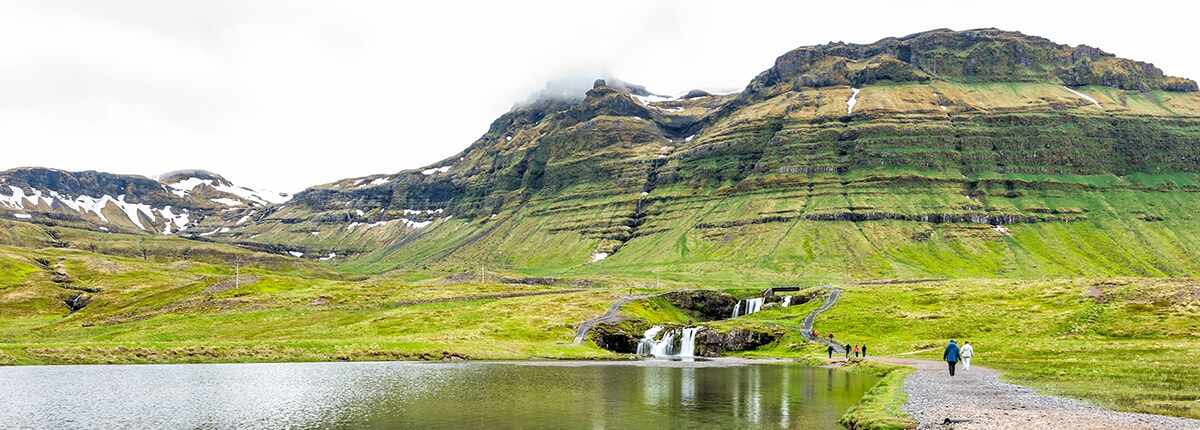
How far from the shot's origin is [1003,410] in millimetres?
38312

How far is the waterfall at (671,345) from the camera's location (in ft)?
397

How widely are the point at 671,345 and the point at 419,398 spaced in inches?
2861

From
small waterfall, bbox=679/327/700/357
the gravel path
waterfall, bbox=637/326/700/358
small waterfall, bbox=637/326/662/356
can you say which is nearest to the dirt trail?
small waterfall, bbox=637/326/662/356

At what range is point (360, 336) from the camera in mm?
125625

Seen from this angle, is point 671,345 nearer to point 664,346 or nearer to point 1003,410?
point 664,346

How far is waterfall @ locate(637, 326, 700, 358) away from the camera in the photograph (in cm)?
12112

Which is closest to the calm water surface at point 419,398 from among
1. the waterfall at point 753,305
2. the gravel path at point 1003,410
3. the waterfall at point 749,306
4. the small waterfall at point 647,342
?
the gravel path at point 1003,410

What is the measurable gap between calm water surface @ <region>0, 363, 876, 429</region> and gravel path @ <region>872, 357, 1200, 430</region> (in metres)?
5.63

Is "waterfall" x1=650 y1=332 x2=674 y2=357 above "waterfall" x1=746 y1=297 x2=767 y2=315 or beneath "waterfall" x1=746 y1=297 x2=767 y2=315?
beneath

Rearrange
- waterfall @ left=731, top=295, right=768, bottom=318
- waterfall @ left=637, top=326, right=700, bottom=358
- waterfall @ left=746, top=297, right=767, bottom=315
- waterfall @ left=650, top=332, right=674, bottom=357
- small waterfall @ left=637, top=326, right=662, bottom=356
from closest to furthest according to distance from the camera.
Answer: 1. waterfall @ left=637, top=326, right=700, bottom=358
2. waterfall @ left=650, top=332, right=674, bottom=357
3. small waterfall @ left=637, top=326, right=662, bottom=356
4. waterfall @ left=746, top=297, right=767, bottom=315
5. waterfall @ left=731, top=295, right=768, bottom=318

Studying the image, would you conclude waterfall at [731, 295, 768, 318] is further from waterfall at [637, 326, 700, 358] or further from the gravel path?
the gravel path

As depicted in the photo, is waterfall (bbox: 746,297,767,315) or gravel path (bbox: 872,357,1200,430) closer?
gravel path (bbox: 872,357,1200,430)

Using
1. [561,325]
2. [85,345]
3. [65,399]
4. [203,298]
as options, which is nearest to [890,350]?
[561,325]

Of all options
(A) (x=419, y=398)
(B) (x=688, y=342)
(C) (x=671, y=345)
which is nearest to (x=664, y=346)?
(C) (x=671, y=345)
